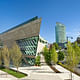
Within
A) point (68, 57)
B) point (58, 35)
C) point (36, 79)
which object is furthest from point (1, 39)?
point (58, 35)

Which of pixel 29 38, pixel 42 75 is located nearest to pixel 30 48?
pixel 29 38

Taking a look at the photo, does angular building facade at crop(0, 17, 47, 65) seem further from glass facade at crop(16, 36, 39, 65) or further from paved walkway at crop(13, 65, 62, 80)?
paved walkway at crop(13, 65, 62, 80)

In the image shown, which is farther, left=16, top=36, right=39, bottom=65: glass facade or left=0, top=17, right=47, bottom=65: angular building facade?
left=16, top=36, right=39, bottom=65: glass facade

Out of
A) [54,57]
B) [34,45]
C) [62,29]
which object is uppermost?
[62,29]

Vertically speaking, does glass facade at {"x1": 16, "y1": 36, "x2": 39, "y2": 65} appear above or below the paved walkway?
above

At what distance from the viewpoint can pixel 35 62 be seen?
95.2 feet

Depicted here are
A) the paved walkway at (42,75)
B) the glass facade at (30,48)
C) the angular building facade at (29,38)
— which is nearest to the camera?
the paved walkway at (42,75)

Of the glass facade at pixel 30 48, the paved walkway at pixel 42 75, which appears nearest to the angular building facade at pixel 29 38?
the glass facade at pixel 30 48

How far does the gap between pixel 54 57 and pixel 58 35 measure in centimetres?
17038

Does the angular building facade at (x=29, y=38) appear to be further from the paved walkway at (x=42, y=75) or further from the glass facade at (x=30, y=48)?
the paved walkway at (x=42, y=75)

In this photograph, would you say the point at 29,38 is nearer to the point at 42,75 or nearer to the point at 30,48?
the point at 30,48

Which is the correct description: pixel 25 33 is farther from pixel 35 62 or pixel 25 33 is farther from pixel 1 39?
pixel 1 39

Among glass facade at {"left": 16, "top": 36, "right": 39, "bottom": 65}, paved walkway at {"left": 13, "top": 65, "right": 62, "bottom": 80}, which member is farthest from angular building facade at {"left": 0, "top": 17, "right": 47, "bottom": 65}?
paved walkway at {"left": 13, "top": 65, "right": 62, "bottom": 80}

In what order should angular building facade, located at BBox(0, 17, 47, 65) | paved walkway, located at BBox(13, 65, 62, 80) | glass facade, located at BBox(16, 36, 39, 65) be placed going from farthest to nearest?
glass facade, located at BBox(16, 36, 39, 65)
angular building facade, located at BBox(0, 17, 47, 65)
paved walkway, located at BBox(13, 65, 62, 80)
